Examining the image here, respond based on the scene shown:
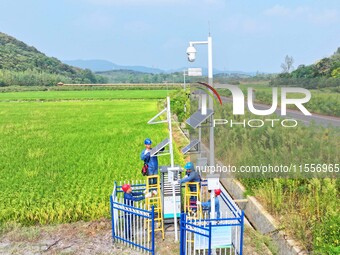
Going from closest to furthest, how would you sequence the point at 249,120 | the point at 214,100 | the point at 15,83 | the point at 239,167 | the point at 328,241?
the point at 328,241, the point at 214,100, the point at 249,120, the point at 239,167, the point at 15,83

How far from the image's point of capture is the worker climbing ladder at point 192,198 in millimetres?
6293

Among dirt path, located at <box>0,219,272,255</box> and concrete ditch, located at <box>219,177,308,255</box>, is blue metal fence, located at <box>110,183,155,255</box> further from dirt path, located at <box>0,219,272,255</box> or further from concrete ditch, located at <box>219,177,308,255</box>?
concrete ditch, located at <box>219,177,308,255</box>

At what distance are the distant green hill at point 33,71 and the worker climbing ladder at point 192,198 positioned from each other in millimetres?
83329

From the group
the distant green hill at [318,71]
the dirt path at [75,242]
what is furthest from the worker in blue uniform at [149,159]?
the distant green hill at [318,71]

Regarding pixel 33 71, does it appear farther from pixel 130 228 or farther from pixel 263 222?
pixel 263 222

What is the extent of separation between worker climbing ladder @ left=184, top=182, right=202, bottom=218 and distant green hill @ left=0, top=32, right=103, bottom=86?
83.3 metres

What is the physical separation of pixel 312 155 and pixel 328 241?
8.97 feet

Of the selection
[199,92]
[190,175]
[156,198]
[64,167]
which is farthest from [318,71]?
[156,198]

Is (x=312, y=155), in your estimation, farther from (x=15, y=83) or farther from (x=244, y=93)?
(x=15, y=83)

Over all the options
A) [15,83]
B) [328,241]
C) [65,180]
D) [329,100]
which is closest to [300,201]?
[328,241]

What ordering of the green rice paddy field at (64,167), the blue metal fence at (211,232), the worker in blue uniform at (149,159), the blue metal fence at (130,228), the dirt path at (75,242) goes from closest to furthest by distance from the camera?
the blue metal fence at (211,232) → the blue metal fence at (130,228) → the dirt path at (75,242) → the worker in blue uniform at (149,159) → the green rice paddy field at (64,167)

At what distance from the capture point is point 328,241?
4.95m

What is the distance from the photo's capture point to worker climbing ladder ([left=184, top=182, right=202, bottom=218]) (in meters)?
6.29

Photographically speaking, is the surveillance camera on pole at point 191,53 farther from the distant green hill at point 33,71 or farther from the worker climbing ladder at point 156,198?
the distant green hill at point 33,71
